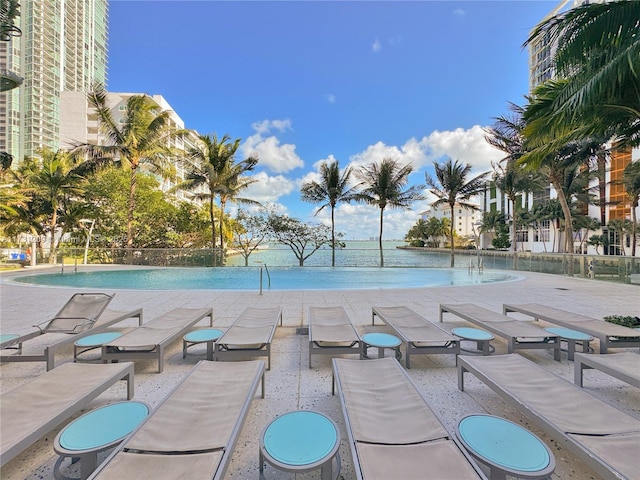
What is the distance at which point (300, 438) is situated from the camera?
1.73 meters

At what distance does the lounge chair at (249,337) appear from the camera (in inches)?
128

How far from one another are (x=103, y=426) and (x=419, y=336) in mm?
3118

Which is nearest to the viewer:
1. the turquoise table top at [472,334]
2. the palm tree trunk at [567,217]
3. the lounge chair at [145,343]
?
the lounge chair at [145,343]

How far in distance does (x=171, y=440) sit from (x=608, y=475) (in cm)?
224

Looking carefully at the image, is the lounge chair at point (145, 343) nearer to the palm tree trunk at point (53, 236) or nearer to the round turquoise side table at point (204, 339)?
the round turquoise side table at point (204, 339)

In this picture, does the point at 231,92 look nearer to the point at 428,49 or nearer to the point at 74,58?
the point at 428,49

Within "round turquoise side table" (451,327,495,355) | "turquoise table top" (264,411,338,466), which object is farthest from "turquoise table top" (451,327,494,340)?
"turquoise table top" (264,411,338,466)

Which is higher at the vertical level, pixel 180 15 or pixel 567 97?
pixel 180 15

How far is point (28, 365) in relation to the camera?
3.43 metres

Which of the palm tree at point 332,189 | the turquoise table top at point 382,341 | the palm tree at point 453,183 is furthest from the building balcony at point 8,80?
the palm tree at point 453,183

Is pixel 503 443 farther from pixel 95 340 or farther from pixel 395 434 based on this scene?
pixel 95 340

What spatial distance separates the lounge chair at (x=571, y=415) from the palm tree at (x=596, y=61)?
395cm

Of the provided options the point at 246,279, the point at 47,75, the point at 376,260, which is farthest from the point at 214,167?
the point at 47,75

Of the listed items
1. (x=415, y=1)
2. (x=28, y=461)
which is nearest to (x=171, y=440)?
(x=28, y=461)
